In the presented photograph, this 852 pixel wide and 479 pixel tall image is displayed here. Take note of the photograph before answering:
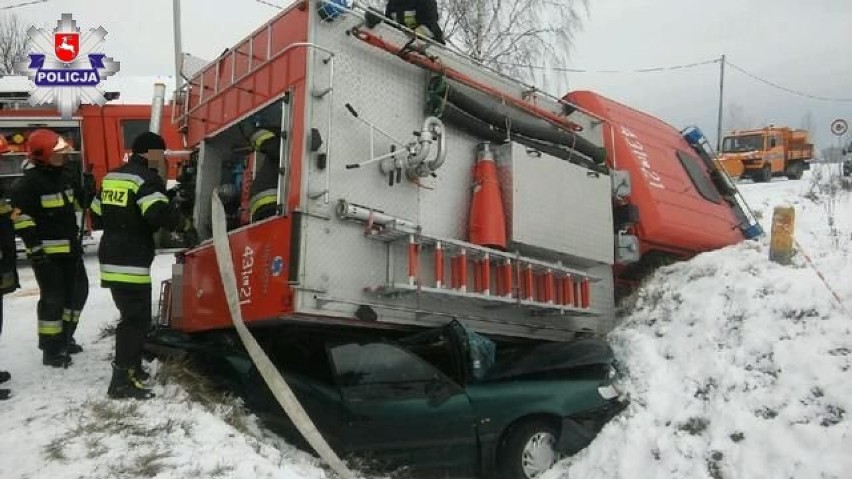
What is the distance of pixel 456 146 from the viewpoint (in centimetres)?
599

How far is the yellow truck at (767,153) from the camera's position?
26.4 metres

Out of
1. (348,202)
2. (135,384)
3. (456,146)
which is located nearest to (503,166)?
(456,146)

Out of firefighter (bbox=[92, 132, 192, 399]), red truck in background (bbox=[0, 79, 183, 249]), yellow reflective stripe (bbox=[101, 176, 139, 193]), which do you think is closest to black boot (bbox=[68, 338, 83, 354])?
firefighter (bbox=[92, 132, 192, 399])

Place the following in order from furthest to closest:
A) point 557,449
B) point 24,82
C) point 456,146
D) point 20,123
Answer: point 24,82
point 20,123
point 456,146
point 557,449

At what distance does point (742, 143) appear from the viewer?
1080 inches

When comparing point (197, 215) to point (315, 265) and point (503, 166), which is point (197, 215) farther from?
point (503, 166)

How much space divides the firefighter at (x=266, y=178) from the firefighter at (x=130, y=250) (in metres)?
0.56

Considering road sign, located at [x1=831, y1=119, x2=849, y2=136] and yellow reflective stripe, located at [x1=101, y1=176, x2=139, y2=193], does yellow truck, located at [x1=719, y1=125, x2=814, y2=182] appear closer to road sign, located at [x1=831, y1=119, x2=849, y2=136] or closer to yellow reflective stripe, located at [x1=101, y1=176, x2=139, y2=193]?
road sign, located at [x1=831, y1=119, x2=849, y2=136]

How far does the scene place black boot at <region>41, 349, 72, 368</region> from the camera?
5.73 m

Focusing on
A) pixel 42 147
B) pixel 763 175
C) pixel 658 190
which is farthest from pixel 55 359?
pixel 763 175

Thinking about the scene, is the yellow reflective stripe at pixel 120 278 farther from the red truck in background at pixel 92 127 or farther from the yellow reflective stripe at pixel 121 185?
the red truck in background at pixel 92 127

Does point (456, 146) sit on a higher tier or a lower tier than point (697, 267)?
higher

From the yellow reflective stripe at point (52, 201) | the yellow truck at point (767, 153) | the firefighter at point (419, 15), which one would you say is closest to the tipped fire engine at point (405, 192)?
the yellow reflective stripe at point (52, 201)

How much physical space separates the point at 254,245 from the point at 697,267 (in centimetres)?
413
